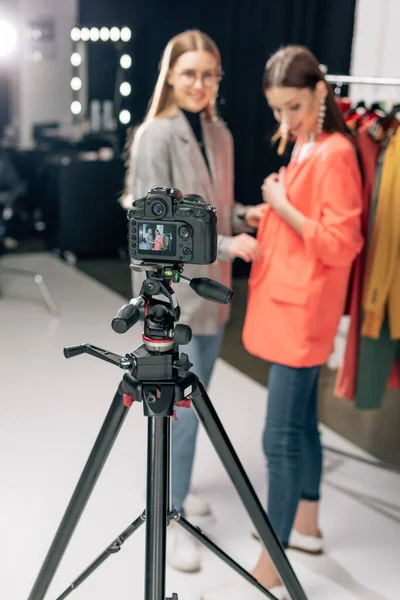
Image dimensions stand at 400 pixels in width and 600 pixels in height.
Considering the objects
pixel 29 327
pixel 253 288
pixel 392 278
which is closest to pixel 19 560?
pixel 253 288

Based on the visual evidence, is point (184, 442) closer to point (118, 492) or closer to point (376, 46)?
point (118, 492)

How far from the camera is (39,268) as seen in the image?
212 inches

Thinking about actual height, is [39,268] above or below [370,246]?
below

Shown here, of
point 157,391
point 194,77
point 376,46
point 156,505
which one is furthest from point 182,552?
point 376,46

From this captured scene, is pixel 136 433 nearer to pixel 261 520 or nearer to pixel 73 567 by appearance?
pixel 73 567

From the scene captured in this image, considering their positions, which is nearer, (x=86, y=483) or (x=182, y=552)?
(x=86, y=483)


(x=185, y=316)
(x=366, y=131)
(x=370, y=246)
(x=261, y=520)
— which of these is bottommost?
(x=261, y=520)

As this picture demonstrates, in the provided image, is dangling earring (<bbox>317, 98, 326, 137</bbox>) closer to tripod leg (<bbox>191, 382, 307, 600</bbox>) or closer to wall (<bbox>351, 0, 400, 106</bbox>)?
tripod leg (<bbox>191, 382, 307, 600</bbox>)

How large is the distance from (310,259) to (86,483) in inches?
28.0

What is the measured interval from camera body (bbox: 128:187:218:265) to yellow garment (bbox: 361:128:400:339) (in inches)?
35.8

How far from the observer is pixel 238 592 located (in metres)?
1.86

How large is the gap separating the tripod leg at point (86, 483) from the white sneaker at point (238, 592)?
55 centimetres

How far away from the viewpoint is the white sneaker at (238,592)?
1.84 meters

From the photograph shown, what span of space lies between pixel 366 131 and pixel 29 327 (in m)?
2.46
